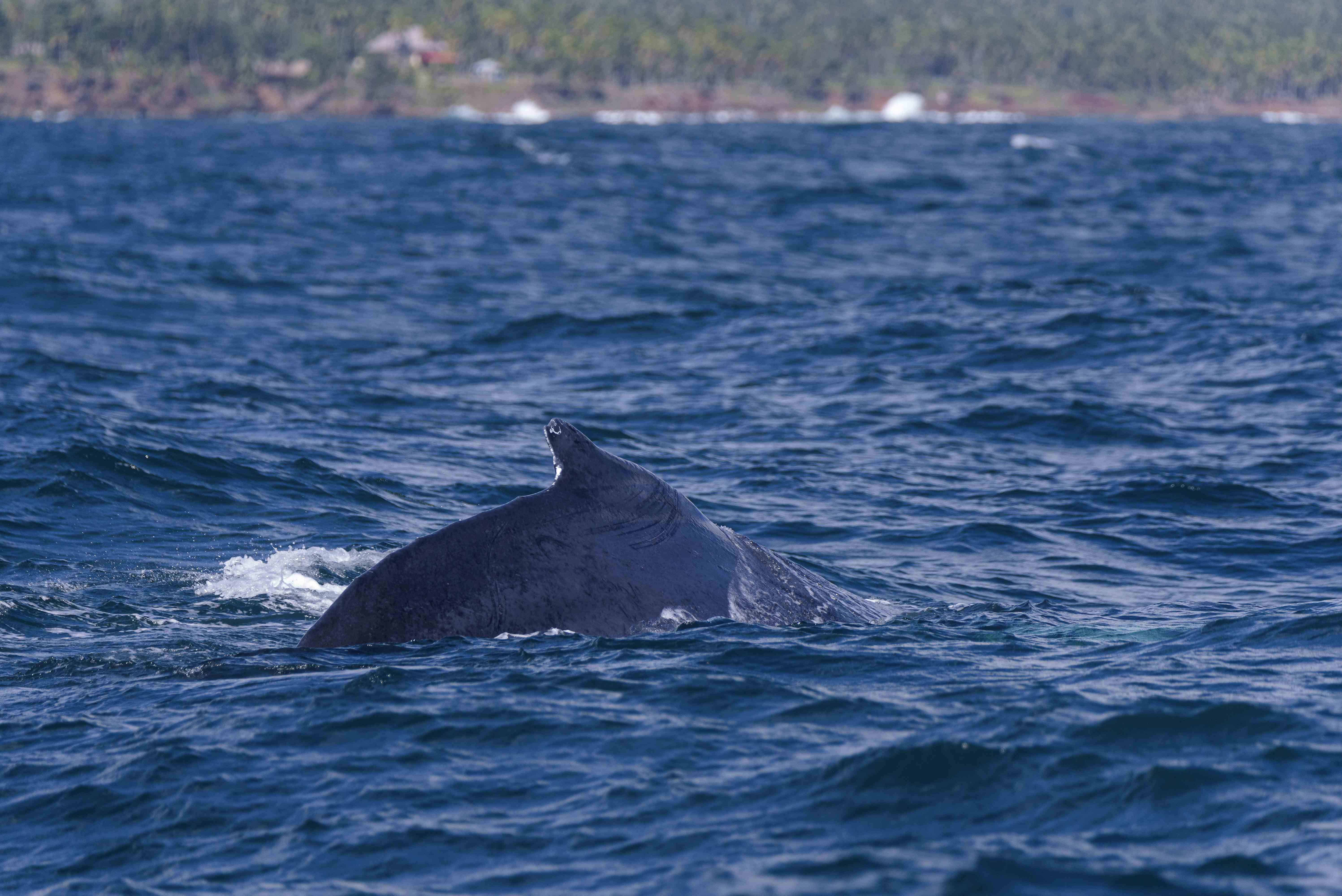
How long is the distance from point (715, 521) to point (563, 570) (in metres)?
5.24

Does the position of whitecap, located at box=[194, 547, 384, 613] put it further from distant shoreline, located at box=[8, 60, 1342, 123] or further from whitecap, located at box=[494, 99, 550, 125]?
whitecap, located at box=[494, 99, 550, 125]

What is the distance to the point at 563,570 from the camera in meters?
8.62

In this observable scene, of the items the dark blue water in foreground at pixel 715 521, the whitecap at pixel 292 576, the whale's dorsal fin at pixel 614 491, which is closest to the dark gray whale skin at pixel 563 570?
the whale's dorsal fin at pixel 614 491

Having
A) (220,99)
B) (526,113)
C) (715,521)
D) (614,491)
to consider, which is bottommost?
(715,521)

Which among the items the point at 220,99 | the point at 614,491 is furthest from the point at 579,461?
the point at 220,99

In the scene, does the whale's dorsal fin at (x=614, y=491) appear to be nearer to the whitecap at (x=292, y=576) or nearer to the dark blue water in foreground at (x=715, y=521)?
the dark blue water in foreground at (x=715, y=521)

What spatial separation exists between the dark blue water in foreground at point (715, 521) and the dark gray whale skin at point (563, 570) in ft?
0.50

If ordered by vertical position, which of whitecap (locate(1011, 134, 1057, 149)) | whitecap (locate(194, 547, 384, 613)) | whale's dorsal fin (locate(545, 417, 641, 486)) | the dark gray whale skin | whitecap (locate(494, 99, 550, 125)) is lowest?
whitecap (locate(194, 547, 384, 613))

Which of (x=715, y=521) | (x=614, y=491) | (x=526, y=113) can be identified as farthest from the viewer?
(x=526, y=113)

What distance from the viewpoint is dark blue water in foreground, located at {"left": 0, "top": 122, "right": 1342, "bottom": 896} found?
6.79 meters

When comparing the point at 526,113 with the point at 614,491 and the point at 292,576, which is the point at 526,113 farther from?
the point at 614,491

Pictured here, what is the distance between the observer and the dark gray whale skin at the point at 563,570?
8.40 metres

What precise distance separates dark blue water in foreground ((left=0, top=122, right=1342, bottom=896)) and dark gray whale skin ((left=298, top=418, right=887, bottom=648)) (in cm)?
15

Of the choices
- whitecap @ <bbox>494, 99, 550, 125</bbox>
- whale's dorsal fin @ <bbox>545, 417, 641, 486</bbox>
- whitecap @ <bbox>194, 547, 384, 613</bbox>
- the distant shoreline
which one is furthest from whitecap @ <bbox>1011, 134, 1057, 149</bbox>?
whale's dorsal fin @ <bbox>545, 417, 641, 486</bbox>
